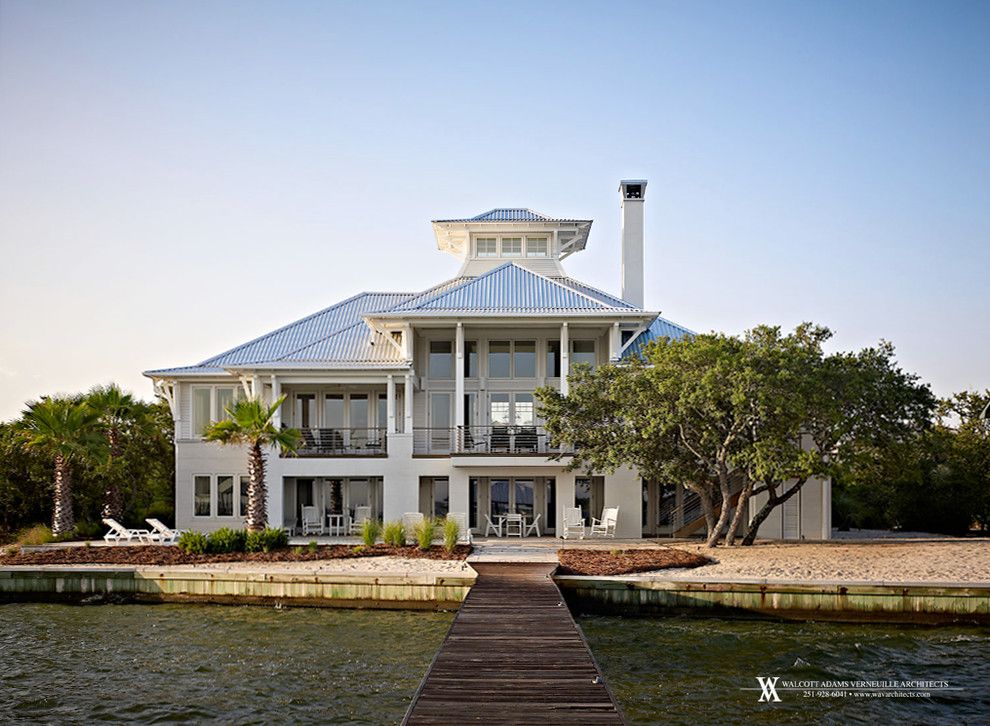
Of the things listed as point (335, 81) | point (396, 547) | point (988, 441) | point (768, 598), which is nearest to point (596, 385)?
point (396, 547)

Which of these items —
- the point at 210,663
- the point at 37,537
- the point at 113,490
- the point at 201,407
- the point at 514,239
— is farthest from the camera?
the point at 514,239

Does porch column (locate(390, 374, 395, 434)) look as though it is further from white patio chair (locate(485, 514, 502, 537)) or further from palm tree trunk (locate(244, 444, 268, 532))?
palm tree trunk (locate(244, 444, 268, 532))

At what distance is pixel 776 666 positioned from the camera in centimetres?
1406

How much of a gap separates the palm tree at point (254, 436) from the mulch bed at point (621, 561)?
301 inches

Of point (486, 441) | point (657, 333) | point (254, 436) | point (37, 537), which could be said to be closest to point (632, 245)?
point (657, 333)

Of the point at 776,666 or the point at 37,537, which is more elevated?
the point at 37,537

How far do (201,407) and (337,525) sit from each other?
21.0 ft

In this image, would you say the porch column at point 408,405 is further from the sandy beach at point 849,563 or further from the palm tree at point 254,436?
the sandy beach at point 849,563

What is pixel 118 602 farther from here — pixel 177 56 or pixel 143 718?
pixel 177 56

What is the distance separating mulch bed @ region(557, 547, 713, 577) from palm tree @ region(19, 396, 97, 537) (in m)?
13.7

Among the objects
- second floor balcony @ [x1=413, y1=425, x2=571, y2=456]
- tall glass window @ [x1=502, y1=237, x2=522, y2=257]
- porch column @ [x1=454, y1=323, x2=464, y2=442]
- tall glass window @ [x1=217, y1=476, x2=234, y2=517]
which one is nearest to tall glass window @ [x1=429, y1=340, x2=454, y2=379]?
second floor balcony @ [x1=413, y1=425, x2=571, y2=456]

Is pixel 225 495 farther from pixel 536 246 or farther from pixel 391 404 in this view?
pixel 536 246

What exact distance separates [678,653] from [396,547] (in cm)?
875

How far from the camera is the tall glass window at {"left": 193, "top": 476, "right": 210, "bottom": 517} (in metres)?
28.9
